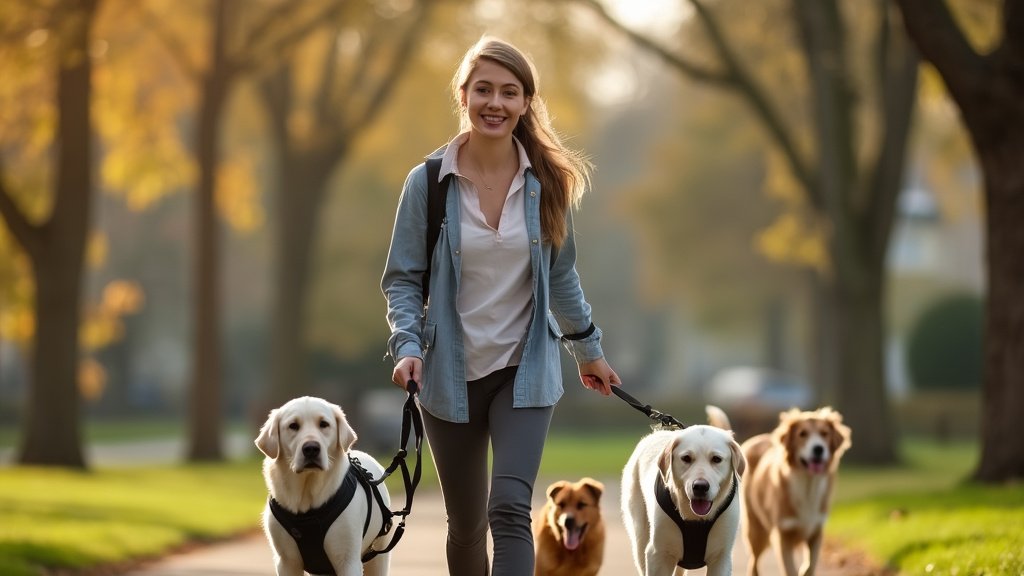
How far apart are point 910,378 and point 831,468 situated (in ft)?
116

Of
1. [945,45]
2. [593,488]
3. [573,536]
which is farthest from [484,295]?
[945,45]

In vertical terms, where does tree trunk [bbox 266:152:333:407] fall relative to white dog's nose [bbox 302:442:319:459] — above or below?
above

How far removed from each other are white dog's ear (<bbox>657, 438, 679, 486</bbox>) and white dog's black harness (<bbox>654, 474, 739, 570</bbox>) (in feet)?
0.17

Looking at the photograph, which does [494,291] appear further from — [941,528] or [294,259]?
[294,259]

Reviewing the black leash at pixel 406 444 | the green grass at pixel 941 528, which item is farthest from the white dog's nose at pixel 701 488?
the green grass at pixel 941 528

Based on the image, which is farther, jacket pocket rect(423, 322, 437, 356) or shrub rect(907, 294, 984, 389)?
shrub rect(907, 294, 984, 389)

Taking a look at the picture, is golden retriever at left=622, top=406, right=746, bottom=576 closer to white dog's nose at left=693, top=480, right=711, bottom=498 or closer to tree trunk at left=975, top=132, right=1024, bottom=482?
white dog's nose at left=693, top=480, right=711, bottom=498

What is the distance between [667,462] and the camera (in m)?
7.61

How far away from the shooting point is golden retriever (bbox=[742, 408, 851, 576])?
10477mm

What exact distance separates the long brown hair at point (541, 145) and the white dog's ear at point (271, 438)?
4.72ft

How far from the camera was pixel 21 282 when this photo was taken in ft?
99.2

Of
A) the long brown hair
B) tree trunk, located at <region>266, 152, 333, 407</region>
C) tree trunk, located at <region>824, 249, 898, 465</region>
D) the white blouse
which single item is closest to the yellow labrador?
the white blouse

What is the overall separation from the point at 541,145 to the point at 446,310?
858 mm

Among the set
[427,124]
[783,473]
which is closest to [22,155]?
[427,124]
